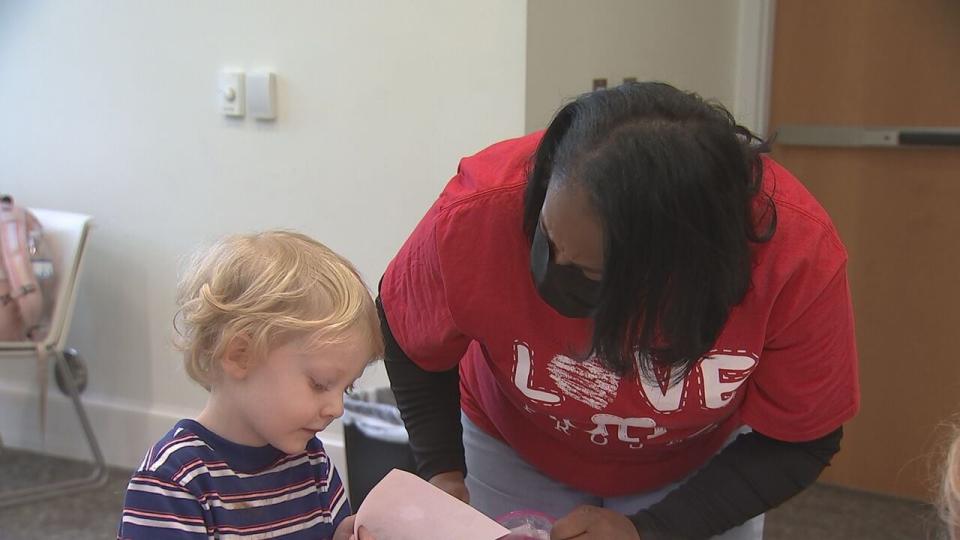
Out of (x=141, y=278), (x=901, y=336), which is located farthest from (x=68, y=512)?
(x=901, y=336)

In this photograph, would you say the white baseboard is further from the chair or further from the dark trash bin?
the dark trash bin

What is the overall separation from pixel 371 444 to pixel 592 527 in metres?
0.98

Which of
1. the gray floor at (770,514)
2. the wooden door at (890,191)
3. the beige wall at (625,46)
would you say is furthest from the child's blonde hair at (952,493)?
the wooden door at (890,191)

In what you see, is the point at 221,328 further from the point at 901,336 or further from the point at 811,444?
the point at 901,336

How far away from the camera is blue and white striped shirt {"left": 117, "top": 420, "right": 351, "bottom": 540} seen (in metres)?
0.96

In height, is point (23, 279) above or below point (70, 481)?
above

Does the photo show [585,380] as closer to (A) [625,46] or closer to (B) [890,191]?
(A) [625,46]

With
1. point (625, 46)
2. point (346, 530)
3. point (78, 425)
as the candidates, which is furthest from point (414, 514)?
point (78, 425)

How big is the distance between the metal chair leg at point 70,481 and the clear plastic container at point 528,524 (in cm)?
173

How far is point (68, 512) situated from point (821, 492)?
1969mm

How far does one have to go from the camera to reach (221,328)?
39.5 inches

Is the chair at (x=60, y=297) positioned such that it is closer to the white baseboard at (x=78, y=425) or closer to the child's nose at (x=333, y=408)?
the white baseboard at (x=78, y=425)

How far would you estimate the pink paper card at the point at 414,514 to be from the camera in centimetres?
104

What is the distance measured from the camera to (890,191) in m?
2.64
